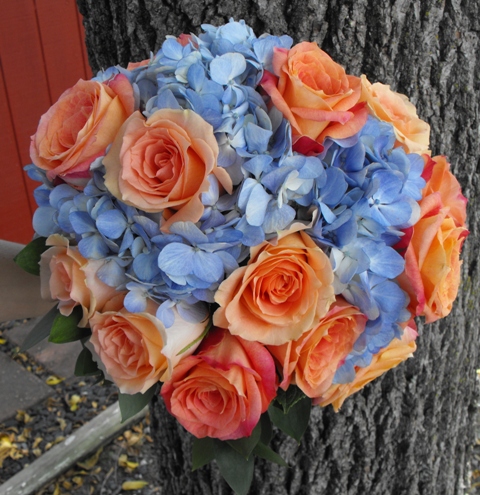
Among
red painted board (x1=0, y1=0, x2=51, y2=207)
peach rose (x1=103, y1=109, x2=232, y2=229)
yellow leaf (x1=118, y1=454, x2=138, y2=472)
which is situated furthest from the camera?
red painted board (x1=0, y1=0, x2=51, y2=207)

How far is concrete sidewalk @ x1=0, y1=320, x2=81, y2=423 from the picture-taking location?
8.70ft

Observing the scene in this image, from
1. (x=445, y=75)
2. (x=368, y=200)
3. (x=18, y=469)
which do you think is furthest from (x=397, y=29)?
(x=18, y=469)

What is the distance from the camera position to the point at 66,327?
2.71 feet

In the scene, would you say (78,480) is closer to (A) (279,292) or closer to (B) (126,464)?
(B) (126,464)

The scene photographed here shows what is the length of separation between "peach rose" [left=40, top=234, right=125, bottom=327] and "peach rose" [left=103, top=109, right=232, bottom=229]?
12cm

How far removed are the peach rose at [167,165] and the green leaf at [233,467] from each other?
1.50 ft

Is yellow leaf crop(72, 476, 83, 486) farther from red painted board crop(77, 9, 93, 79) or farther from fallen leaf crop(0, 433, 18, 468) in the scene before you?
red painted board crop(77, 9, 93, 79)

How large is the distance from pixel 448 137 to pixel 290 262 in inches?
29.7

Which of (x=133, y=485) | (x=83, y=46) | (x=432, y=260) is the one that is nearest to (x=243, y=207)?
(x=432, y=260)

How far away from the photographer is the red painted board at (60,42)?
120 inches

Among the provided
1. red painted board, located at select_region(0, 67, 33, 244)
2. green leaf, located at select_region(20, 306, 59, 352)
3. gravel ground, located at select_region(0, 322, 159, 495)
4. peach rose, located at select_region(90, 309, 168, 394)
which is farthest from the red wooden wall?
peach rose, located at select_region(90, 309, 168, 394)

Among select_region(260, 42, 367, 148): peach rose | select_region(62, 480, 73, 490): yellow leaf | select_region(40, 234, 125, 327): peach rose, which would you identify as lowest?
select_region(62, 480, 73, 490): yellow leaf

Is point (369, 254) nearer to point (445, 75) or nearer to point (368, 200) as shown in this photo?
point (368, 200)

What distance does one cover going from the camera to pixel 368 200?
723 mm
